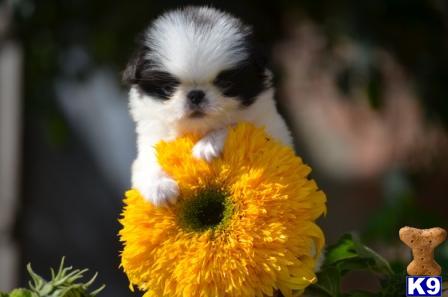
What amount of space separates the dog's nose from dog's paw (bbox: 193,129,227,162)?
0.07 m

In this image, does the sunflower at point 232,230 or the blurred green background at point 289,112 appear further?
the blurred green background at point 289,112

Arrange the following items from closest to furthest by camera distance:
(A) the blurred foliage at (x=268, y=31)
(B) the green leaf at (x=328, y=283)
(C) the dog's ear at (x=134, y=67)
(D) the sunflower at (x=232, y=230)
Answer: (D) the sunflower at (x=232, y=230) < (B) the green leaf at (x=328, y=283) < (C) the dog's ear at (x=134, y=67) < (A) the blurred foliage at (x=268, y=31)

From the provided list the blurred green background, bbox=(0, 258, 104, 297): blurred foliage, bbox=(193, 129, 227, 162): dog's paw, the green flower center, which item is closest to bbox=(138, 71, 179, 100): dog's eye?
bbox=(193, 129, 227, 162): dog's paw

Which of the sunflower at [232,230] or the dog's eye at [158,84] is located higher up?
the dog's eye at [158,84]

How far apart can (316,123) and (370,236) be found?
207 centimetres

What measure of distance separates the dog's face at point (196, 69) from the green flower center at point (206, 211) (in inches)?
8.1

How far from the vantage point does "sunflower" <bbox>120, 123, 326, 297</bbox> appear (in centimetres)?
127

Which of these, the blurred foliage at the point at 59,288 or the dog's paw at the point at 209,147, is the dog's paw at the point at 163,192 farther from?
the blurred foliage at the point at 59,288

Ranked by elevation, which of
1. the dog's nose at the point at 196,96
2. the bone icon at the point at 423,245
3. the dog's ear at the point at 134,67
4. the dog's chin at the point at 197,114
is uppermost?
the dog's ear at the point at 134,67

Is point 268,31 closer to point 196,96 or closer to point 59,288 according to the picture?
point 196,96

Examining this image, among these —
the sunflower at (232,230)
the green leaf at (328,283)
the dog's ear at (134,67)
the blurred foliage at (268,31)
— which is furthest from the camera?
the blurred foliage at (268,31)

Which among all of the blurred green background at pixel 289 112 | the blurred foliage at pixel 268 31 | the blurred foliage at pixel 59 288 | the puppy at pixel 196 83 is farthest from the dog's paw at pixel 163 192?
the blurred foliage at pixel 268 31

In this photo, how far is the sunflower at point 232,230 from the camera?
4.15 ft

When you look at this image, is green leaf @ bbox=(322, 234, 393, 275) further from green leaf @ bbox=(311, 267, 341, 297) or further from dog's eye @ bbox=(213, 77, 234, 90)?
dog's eye @ bbox=(213, 77, 234, 90)
